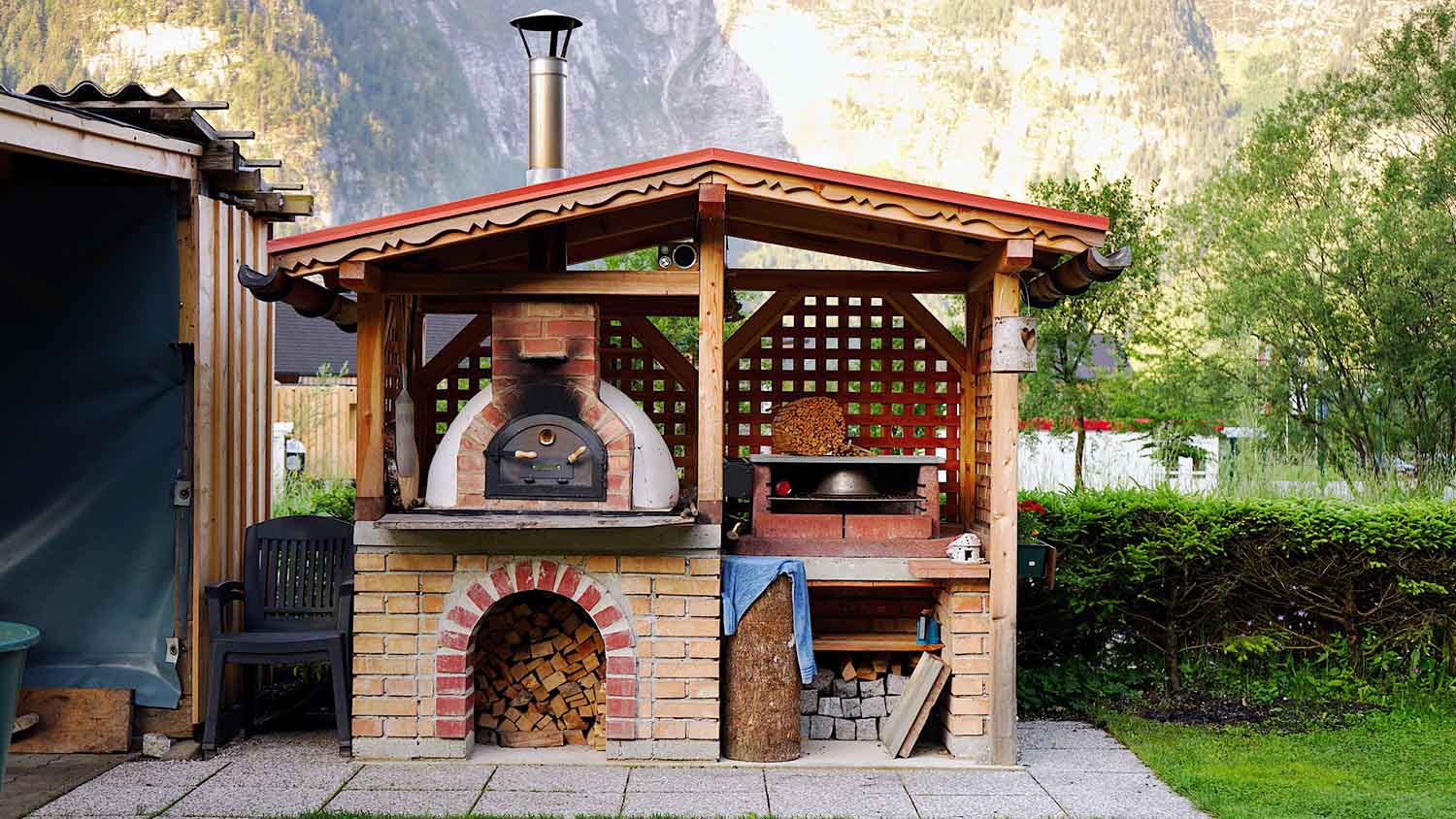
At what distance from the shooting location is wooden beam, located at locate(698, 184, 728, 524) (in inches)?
251

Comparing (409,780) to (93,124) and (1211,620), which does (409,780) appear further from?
(1211,620)

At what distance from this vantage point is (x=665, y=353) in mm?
7734

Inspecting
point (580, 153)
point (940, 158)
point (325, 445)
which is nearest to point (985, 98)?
point (940, 158)

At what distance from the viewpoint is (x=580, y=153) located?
68.8 metres

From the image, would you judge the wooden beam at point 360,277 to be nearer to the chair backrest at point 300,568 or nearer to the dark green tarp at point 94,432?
the dark green tarp at point 94,432

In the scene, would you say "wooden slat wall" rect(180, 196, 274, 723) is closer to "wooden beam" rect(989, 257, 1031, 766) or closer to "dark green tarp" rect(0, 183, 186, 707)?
"dark green tarp" rect(0, 183, 186, 707)

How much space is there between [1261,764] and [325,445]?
62.8 ft

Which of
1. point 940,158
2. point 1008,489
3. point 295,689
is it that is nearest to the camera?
point 1008,489

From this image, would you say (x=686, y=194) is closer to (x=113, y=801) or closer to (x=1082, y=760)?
(x=1082, y=760)

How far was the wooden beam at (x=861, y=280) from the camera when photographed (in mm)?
7398

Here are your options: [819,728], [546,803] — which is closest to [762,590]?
[819,728]

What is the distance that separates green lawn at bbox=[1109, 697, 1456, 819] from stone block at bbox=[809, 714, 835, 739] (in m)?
1.57

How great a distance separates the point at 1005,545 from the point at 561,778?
236 cm

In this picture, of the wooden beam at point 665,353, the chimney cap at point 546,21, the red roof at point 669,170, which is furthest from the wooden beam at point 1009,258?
the chimney cap at point 546,21
